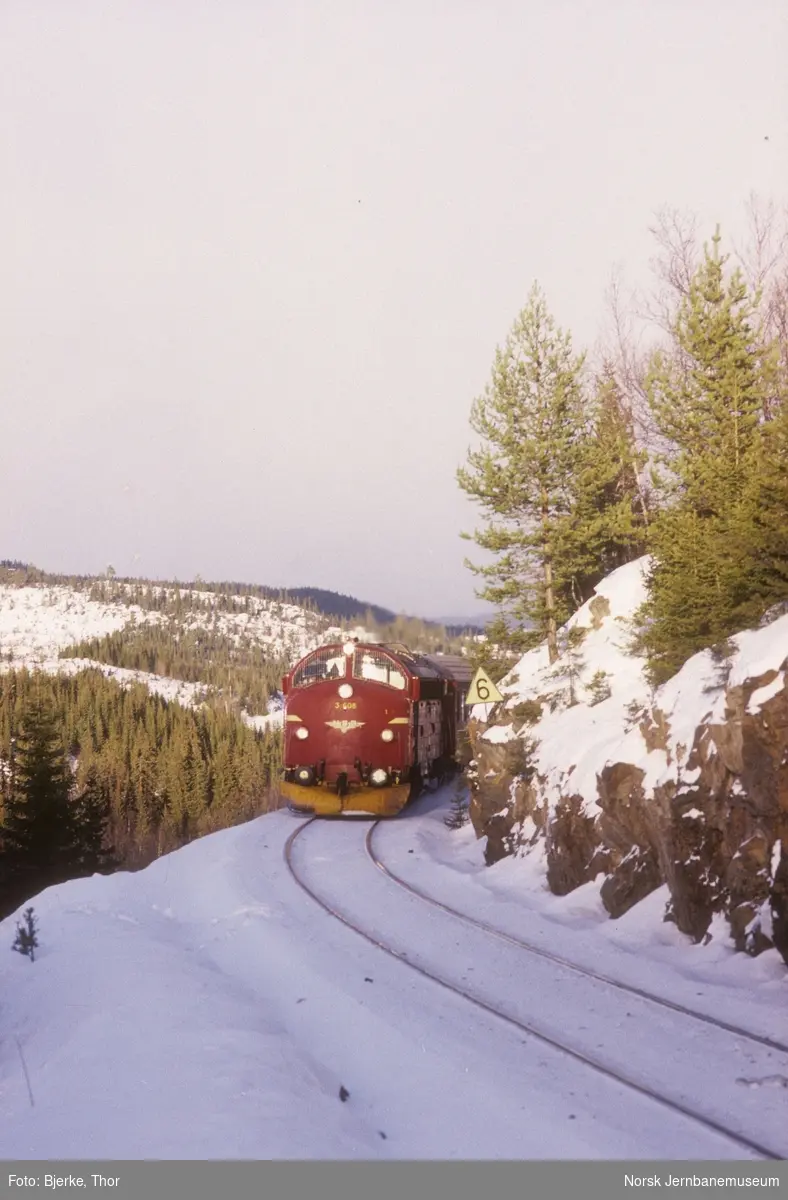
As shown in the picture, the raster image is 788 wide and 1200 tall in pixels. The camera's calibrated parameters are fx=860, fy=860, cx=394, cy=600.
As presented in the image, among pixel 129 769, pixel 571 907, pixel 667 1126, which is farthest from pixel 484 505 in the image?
pixel 129 769

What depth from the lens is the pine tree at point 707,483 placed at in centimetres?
1349

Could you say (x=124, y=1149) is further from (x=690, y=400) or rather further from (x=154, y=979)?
(x=690, y=400)

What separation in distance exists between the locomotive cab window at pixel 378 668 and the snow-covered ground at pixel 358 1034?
354 inches

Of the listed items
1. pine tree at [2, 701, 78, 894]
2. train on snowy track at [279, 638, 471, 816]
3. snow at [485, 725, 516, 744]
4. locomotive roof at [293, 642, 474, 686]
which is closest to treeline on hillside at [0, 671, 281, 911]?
pine tree at [2, 701, 78, 894]

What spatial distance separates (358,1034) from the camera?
8.28 m

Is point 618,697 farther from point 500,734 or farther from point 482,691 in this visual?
point 482,691

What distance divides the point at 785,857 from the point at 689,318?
17.8 m

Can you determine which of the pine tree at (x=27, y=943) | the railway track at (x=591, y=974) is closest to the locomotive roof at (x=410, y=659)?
the railway track at (x=591, y=974)

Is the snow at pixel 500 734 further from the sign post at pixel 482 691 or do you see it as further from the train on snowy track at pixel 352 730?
the train on snowy track at pixel 352 730

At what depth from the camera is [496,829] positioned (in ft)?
56.2

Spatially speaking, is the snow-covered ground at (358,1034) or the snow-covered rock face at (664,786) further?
the snow-covered rock face at (664,786)
